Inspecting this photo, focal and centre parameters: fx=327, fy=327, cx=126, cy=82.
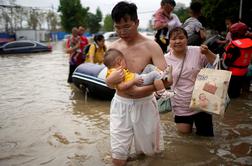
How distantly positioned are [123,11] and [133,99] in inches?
35.0

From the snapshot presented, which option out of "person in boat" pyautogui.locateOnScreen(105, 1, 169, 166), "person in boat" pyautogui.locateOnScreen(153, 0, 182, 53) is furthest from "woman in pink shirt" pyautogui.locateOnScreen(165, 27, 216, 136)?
"person in boat" pyautogui.locateOnScreen(153, 0, 182, 53)

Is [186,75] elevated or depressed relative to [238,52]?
depressed

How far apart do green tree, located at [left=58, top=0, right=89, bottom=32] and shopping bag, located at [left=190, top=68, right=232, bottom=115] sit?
4383cm

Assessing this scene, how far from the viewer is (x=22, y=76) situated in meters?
12.6

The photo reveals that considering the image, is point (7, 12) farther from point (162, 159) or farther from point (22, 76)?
point (162, 159)

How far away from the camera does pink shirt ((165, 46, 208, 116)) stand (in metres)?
4.30

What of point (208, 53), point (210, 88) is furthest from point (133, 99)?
point (208, 53)

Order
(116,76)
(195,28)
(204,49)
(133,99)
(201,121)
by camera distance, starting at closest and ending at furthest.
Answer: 1. (116,76)
2. (133,99)
3. (204,49)
4. (201,121)
5. (195,28)

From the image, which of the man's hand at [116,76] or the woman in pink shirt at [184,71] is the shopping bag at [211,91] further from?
the man's hand at [116,76]

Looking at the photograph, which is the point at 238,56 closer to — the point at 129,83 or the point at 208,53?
the point at 208,53

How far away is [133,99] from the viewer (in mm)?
3355

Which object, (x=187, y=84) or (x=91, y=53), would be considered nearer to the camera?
(x=187, y=84)

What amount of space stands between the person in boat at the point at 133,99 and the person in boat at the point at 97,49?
4755mm

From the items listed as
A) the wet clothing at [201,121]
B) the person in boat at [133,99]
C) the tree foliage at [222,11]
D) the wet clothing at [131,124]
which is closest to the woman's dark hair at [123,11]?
the person in boat at [133,99]
